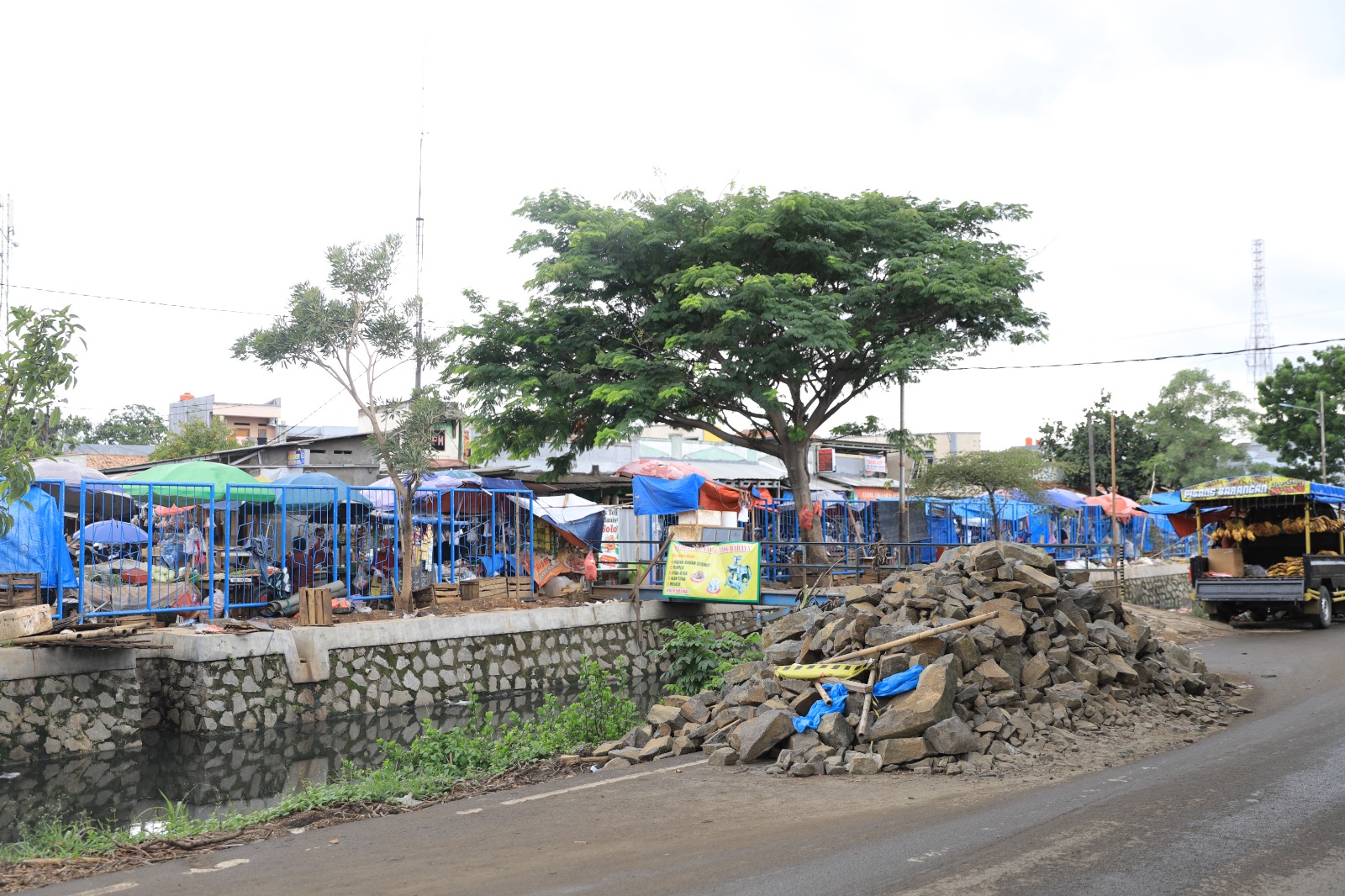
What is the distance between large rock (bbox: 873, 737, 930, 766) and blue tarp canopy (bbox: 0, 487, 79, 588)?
476 inches

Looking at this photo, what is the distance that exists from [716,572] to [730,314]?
5.13 m

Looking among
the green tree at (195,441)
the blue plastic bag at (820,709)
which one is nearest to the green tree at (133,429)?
the green tree at (195,441)

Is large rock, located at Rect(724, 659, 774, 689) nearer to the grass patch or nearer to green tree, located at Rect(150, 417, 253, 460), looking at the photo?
the grass patch

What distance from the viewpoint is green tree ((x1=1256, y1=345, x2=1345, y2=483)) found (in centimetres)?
5147

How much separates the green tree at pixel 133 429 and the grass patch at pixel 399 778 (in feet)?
175

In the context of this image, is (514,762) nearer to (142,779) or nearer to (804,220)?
(142,779)

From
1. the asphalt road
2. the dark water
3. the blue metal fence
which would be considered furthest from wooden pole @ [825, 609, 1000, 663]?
the blue metal fence

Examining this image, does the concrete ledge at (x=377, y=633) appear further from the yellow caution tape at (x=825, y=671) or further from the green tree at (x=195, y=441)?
the green tree at (x=195, y=441)

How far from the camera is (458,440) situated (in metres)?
35.9

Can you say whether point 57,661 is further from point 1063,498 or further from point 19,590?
point 1063,498

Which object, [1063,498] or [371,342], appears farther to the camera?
[1063,498]

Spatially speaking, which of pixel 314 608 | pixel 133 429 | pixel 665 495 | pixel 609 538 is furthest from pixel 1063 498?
pixel 133 429

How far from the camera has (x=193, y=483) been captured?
56.0ft

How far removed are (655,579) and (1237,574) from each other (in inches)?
506
